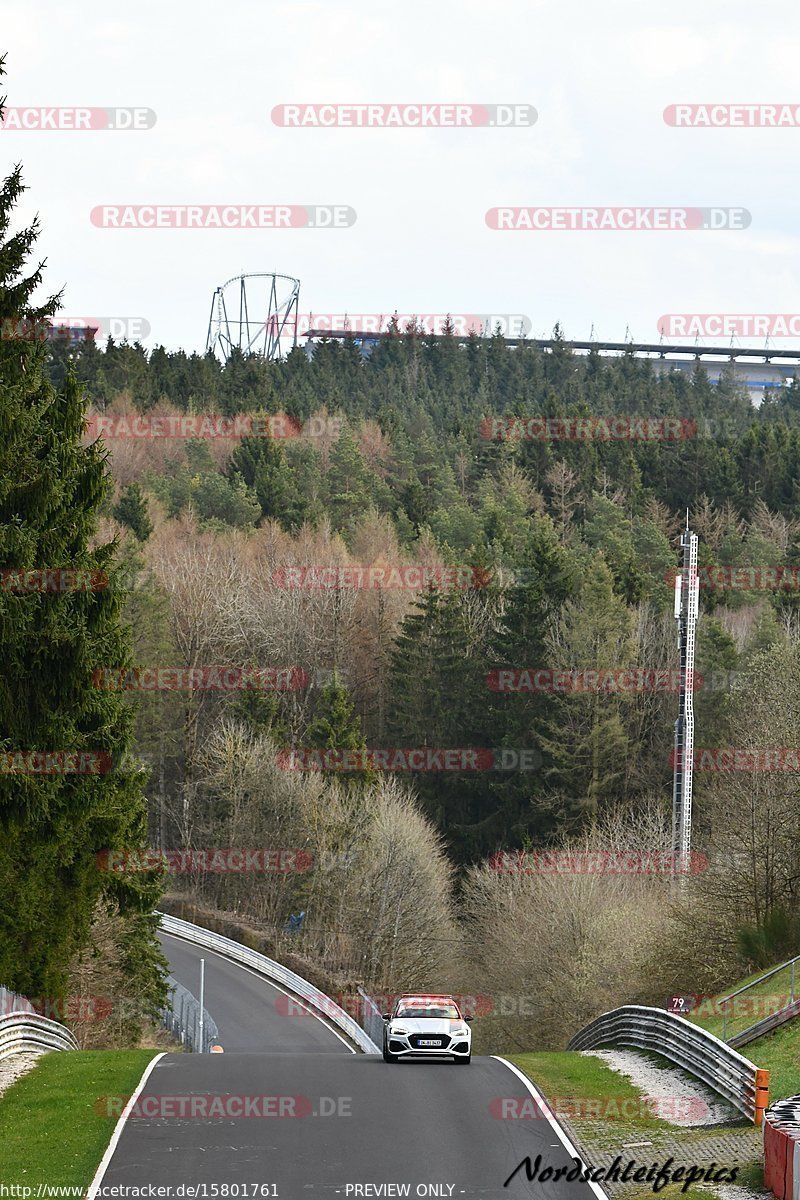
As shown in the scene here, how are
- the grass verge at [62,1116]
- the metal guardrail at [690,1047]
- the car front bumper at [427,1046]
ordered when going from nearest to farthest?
the grass verge at [62,1116] → the metal guardrail at [690,1047] → the car front bumper at [427,1046]

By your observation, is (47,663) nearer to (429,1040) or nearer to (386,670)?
(429,1040)

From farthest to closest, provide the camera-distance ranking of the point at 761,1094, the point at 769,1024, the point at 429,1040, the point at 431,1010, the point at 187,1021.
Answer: the point at 187,1021
the point at 431,1010
the point at 429,1040
the point at 769,1024
the point at 761,1094

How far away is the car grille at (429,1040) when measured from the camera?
81.6 feet

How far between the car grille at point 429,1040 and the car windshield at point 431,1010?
0.50 metres

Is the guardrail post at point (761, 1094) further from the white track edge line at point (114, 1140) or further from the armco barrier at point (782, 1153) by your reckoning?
the white track edge line at point (114, 1140)

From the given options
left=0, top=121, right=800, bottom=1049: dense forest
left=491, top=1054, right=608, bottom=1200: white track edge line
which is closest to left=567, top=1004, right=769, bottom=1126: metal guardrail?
left=491, top=1054, right=608, bottom=1200: white track edge line

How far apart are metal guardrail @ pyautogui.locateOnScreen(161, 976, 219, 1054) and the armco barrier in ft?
92.0

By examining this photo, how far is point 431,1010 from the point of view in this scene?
1020 inches

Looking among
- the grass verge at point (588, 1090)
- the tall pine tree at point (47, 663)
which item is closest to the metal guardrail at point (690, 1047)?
the grass verge at point (588, 1090)

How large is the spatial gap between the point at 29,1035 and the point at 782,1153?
14188 mm

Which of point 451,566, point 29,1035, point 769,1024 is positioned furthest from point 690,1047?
point 451,566

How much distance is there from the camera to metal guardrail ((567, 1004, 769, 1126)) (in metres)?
19.0

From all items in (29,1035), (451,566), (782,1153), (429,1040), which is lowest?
(29,1035)

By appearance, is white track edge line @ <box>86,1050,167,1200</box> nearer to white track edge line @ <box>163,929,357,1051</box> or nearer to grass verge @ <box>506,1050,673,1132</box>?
grass verge @ <box>506,1050,673,1132</box>
